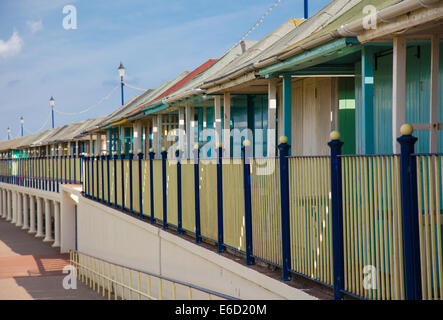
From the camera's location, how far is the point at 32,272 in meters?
23.3

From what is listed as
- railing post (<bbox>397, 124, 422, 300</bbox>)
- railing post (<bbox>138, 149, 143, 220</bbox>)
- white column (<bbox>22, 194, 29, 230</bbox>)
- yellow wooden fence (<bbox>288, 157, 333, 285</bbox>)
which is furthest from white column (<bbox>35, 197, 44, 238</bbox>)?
railing post (<bbox>397, 124, 422, 300</bbox>)

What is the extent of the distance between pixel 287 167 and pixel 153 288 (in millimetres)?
5769

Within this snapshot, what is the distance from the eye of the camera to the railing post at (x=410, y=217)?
4387 millimetres

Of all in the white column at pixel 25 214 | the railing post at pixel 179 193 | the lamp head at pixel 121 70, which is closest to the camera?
the railing post at pixel 179 193

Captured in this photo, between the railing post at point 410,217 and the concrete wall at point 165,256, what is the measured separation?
5.20 ft

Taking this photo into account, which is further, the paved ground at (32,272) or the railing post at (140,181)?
the paved ground at (32,272)

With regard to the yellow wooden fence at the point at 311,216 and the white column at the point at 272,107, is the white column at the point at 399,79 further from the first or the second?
the white column at the point at 272,107

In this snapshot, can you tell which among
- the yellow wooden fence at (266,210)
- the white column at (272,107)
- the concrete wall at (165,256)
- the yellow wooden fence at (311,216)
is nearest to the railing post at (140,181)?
the concrete wall at (165,256)

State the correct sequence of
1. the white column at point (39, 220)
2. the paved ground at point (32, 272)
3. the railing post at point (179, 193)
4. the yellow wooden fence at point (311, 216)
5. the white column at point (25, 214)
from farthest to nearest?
the white column at point (25, 214)
the white column at point (39, 220)
the paved ground at point (32, 272)
the railing post at point (179, 193)
the yellow wooden fence at point (311, 216)

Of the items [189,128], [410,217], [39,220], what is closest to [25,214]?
[39,220]

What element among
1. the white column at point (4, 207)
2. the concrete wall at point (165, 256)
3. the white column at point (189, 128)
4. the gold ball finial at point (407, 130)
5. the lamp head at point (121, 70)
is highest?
the lamp head at point (121, 70)

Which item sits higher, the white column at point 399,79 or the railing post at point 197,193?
the white column at point 399,79

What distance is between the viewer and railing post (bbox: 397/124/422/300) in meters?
4.39
